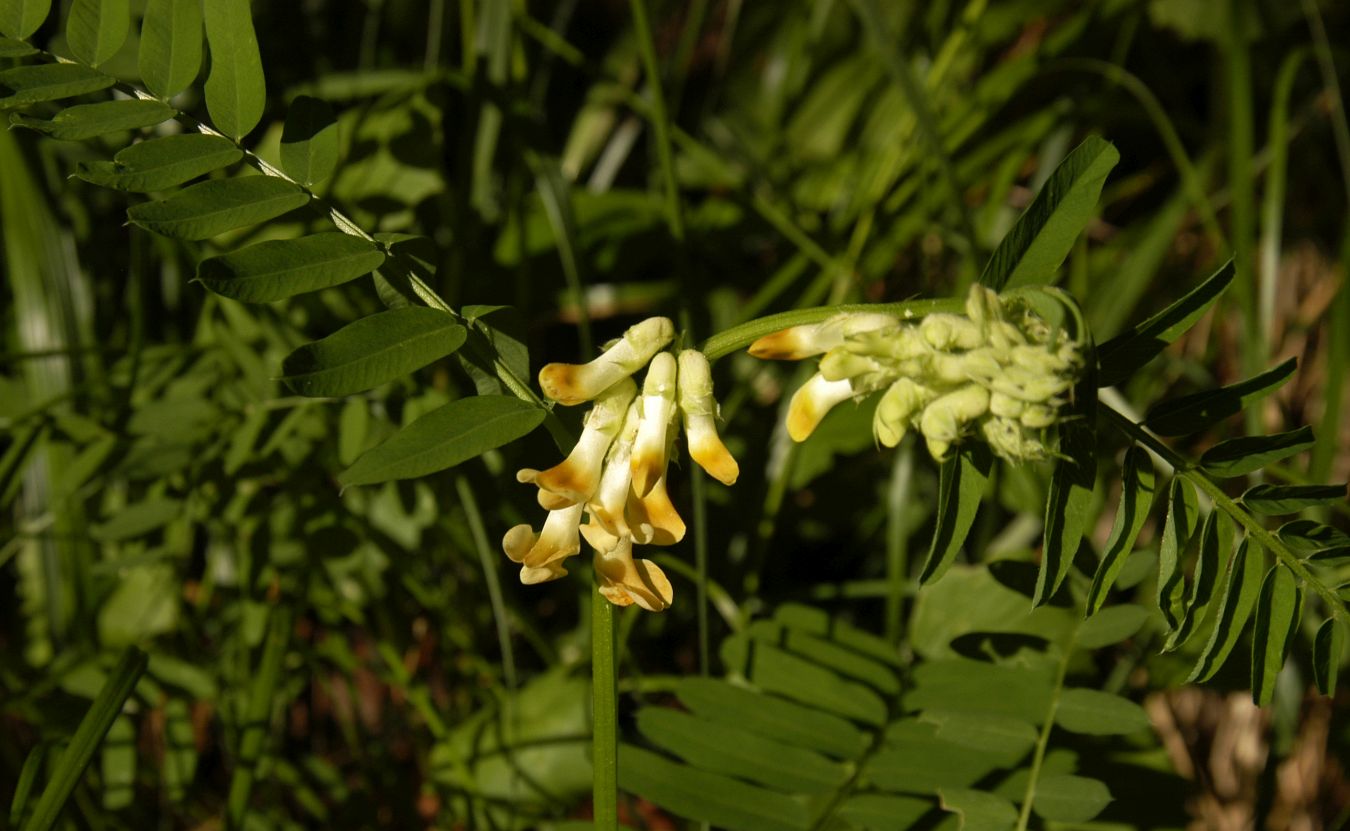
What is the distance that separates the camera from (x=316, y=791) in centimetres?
207

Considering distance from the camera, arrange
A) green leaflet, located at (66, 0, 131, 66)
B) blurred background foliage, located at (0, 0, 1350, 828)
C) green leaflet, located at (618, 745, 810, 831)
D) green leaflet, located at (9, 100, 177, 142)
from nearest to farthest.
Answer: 1. green leaflet, located at (9, 100, 177, 142)
2. green leaflet, located at (66, 0, 131, 66)
3. green leaflet, located at (618, 745, 810, 831)
4. blurred background foliage, located at (0, 0, 1350, 828)

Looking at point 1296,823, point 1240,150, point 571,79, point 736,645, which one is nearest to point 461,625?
point 736,645

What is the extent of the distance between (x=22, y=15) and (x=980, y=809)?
135 centimetres

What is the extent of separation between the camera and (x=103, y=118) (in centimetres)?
114

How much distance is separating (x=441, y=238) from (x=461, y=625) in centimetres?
74

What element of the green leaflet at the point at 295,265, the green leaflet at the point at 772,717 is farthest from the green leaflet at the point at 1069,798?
the green leaflet at the point at 295,265

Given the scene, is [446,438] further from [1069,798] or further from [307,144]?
[1069,798]

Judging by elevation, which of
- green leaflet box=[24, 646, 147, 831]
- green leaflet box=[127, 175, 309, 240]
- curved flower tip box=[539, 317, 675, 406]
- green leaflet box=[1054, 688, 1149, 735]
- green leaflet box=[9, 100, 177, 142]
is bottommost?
green leaflet box=[1054, 688, 1149, 735]

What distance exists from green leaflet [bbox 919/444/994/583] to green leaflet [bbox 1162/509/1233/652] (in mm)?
223

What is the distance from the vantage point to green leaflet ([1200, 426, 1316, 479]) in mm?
1057

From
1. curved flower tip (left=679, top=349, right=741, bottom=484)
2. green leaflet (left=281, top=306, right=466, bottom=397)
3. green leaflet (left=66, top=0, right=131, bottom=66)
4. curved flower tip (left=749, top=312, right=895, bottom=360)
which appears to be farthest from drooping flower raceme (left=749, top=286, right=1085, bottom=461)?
green leaflet (left=66, top=0, right=131, bottom=66)

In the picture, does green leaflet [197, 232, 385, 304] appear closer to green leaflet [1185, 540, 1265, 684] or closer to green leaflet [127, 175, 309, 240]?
green leaflet [127, 175, 309, 240]

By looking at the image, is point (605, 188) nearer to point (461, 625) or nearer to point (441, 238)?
point (441, 238)

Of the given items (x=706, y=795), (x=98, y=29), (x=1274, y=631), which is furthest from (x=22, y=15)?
(x=1274, y=631)
